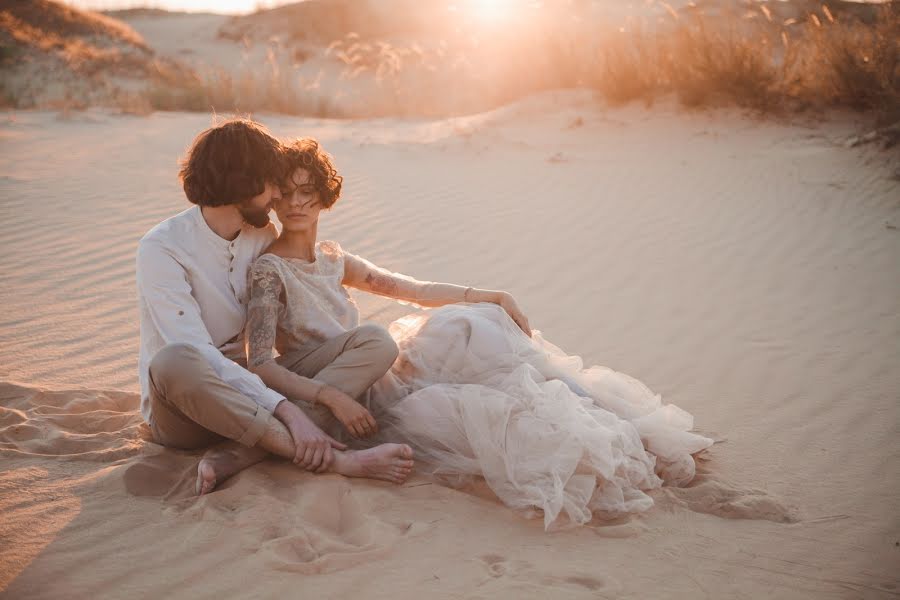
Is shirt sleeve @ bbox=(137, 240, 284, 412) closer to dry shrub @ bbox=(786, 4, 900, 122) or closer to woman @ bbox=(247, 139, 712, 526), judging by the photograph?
woman @ bbox=(247, 139, 712, 526)

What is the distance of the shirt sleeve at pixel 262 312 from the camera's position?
9.73 feet

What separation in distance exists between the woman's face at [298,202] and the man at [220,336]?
0.20 ft

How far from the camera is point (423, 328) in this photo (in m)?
3.31

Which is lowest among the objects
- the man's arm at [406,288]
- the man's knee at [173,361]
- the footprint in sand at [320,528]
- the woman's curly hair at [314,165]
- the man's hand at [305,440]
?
the footprint in sand at [320,528]

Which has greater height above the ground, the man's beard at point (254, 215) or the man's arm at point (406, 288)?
the man's beard at point (254, 215)

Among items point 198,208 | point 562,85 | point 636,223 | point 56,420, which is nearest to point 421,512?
point 198,208

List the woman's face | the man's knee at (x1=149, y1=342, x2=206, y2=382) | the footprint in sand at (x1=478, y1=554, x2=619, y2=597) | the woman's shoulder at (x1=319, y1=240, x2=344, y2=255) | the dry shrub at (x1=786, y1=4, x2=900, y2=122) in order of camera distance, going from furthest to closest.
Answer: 1. the dry shrub at (x1=786, y1=4, x2=900, y2=122)
2. the woman's shoulder at (x1=319, y1=240, x2=344, y2=255)
3. the woman's face
4. the man's knee at (x1=149, y1=342, x2=206, y2=382)
5. the footprint in sand at (x1=478, y1=554, x2=619, y2=597)

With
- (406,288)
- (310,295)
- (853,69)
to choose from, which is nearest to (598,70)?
(853,69)

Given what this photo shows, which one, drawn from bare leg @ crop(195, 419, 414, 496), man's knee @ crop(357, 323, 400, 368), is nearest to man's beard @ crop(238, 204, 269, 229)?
man's knee @ crop(357, 323, 400, 368)

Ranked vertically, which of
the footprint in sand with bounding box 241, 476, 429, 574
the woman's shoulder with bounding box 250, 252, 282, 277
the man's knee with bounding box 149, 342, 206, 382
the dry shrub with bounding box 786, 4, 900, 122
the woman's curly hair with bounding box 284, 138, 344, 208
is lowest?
the footprint in sand with bounding box 241, 476, 429, 574

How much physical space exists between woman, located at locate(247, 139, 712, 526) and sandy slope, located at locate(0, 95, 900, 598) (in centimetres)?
15

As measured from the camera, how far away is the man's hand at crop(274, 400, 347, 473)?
9.16 ft

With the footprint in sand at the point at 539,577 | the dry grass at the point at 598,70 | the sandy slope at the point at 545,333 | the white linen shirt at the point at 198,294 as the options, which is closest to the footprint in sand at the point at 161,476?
the sandy slope at the point at 545,333

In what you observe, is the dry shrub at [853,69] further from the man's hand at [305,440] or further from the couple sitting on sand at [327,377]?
the man's hand at [305,440]
